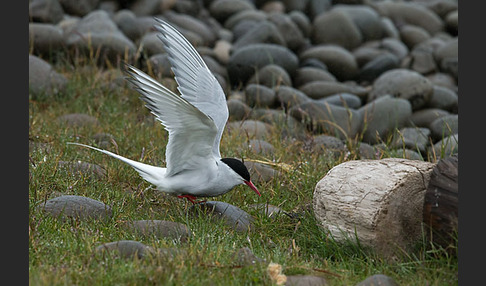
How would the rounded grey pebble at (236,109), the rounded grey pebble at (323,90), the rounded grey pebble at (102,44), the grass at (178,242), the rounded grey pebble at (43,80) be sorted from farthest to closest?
the rounded grey pebble at (323,90) → the rounded grey pebble at (102,44) → the rounded grey pebble at (236,109) → the rounded grey pebble at (43,80) → the grass at (178,242)

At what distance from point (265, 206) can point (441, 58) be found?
21.1ft

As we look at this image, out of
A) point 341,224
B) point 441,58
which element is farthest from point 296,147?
point 441,58

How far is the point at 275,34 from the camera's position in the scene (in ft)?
31.0

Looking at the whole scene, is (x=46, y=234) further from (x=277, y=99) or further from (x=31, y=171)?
(x=277, y=99)

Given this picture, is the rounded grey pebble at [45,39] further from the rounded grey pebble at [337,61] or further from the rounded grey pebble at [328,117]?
the rounded grey pebble at [337,61]

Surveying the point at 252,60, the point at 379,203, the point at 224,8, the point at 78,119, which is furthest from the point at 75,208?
the point at 224,8

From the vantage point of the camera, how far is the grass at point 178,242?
3.18 m

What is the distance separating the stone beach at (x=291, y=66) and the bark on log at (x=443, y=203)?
45cm

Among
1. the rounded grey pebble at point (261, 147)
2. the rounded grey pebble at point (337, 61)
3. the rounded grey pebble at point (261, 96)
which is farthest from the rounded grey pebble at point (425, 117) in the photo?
the rounded grey pebble at point (261, 147)

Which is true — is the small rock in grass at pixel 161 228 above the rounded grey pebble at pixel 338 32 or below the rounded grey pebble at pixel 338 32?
above

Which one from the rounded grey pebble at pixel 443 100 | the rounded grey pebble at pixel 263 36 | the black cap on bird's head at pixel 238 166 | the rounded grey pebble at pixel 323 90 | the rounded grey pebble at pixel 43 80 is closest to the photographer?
the black cap on bird's head at pixel 238 166

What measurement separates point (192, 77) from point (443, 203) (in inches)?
75.9

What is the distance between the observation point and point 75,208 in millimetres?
3930

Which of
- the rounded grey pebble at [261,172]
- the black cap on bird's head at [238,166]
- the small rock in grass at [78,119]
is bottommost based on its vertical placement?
the small rock in grass at [78,119]
